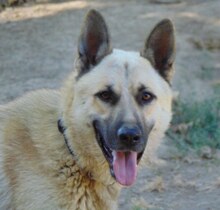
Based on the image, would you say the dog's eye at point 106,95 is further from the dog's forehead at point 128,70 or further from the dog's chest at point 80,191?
the dog's chest at point 80,191

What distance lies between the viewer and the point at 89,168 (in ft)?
14.3

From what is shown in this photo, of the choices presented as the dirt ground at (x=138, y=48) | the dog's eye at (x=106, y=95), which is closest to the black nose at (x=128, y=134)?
the dog's eye at (x=106, y=95)

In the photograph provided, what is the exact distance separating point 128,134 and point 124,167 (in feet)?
0.93

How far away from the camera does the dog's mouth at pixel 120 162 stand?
168 inches

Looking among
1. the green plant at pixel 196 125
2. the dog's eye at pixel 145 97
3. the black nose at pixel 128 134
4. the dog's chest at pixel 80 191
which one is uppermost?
the dog's eye at pixel 145 97

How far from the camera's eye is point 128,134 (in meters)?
4.10

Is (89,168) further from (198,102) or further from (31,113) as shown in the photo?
(198,102)

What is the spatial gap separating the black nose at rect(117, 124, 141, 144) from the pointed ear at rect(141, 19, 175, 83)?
25.6 inches

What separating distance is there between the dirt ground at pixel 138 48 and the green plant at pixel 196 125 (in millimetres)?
214

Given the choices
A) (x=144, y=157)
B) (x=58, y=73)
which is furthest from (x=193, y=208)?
(x=58, y=73)

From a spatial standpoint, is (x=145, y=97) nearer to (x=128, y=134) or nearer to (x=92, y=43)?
(x=128, y=134)

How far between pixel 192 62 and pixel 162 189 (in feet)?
10.4

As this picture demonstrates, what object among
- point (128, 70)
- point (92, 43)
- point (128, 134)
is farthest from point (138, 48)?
point (128, 134)

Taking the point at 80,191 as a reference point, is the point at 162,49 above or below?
above
